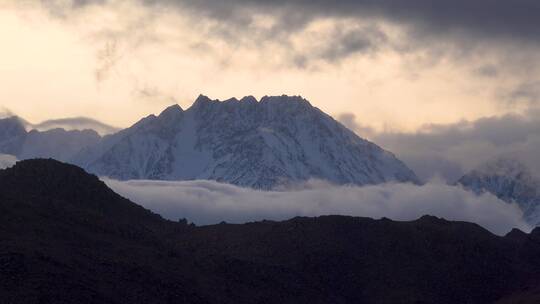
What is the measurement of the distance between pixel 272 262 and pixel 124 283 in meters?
33.2

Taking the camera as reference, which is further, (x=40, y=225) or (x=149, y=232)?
(x=149, y=232)

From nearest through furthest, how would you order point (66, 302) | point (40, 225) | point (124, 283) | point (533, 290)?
point (66, 302) → point (124, 283) → point (40, 225) → point (533, 290)

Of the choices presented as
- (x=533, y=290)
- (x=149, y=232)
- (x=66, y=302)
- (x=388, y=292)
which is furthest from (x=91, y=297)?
(x=533, y=290)

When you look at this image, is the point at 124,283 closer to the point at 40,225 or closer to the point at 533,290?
the point at 40,225

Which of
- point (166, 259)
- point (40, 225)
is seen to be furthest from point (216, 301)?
point (40, 225)

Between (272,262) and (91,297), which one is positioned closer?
(91,297)

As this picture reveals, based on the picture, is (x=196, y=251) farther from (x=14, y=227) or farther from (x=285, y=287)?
(x=14, y=227)

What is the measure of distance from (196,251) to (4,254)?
37956 millimetres

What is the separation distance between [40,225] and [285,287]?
33734mm

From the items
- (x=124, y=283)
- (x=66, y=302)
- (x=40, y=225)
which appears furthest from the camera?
(x=40, y=225)

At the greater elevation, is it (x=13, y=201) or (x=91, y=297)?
(x=13, y=201)

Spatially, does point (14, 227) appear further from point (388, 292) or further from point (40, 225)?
point (388, 292)

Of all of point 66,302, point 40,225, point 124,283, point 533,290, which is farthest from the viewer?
point 533,290

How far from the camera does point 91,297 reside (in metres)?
162
